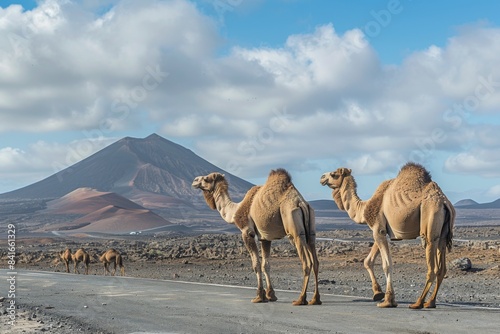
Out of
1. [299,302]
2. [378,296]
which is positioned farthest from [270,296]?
[378,296]

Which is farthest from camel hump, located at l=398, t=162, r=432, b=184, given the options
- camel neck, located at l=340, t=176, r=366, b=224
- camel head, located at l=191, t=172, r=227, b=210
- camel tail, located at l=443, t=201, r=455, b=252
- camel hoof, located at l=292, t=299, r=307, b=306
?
camel head, located at l=191, t=172, r=227, b=210

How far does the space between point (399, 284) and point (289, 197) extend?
9093 millimetres

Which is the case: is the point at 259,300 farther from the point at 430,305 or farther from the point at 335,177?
the point at 430,305

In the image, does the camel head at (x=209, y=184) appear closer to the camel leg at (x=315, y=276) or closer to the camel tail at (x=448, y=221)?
the camel leg at (x=315, y=276)

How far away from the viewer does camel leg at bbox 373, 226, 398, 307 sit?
15.0 meters

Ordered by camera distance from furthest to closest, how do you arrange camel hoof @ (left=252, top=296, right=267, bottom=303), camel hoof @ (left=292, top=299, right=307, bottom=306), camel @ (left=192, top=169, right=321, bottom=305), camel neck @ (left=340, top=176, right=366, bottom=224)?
1. camel neck @ (left=340, top=176, right=366, bottom=224)
2. camel hoof @ (left=252, top=296, right=267, bottom=303)
3. camel @ (left=192, top=169, right=321, bottom=305)
4. camel hoof @ (left=292, top=299, right=307, bottom=306)

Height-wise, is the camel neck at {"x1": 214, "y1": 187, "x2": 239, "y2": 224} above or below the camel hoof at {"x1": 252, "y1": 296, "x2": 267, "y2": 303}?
above

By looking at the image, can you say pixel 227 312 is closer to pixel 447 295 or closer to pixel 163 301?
pixel 163 301

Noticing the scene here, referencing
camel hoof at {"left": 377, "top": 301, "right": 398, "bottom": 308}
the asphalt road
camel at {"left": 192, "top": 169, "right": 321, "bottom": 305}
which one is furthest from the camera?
camel at {"left": 192, "top": 169, "right": 321, "bottom": 305}

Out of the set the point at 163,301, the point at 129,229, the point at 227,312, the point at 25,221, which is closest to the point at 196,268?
the point at 163,301

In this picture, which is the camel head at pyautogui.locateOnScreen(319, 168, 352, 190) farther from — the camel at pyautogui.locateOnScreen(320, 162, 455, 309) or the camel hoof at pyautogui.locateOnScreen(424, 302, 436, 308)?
the camel hoof at pyautogui.locateOnScreen(424, 302, 436, 308)

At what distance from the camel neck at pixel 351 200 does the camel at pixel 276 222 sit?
132 centimetres

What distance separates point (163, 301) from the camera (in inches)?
674

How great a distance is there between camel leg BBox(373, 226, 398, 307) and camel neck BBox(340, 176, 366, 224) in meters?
1.33
